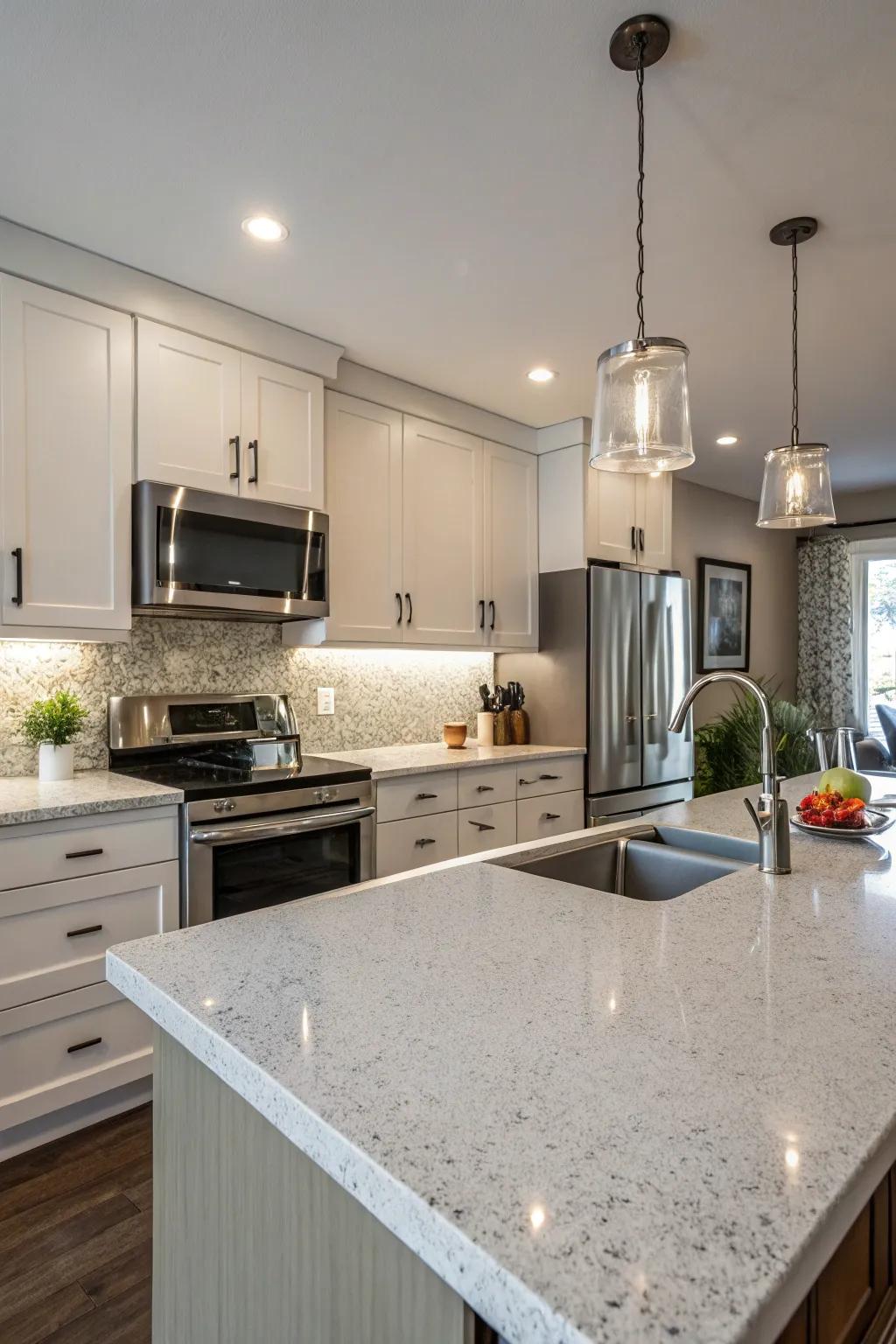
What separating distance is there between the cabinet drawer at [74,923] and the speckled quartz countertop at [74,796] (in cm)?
19

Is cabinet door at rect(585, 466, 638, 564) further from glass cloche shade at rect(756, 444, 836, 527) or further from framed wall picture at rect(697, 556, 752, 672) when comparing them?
glass cloche shade at rect(756, 444, 836, 527)

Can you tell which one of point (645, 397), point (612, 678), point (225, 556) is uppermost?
point (645, 397)

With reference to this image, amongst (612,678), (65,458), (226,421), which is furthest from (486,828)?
(65,458)

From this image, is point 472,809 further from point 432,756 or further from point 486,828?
point 432,756

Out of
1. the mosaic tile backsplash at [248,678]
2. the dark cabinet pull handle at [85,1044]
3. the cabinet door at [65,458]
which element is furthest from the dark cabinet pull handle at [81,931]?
the cabinet door at [65,458]

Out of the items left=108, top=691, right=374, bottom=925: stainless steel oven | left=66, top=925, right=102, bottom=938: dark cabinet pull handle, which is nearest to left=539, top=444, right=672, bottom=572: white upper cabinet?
left=108, top=691, right=374, bottom=925: stainless steel oven

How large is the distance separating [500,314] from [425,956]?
93.4 inches

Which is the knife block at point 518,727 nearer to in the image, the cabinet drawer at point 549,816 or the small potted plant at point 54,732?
the cabinet drawer at point 549,816

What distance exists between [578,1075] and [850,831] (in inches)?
49.5

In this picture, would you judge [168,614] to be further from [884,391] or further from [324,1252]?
[884,391]

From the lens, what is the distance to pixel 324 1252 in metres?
0.76

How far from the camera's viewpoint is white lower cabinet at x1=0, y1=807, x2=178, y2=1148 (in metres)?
2.02

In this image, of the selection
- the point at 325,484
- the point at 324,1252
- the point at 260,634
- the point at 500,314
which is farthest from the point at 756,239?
the point at 324,1252

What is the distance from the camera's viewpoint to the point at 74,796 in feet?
7.16
